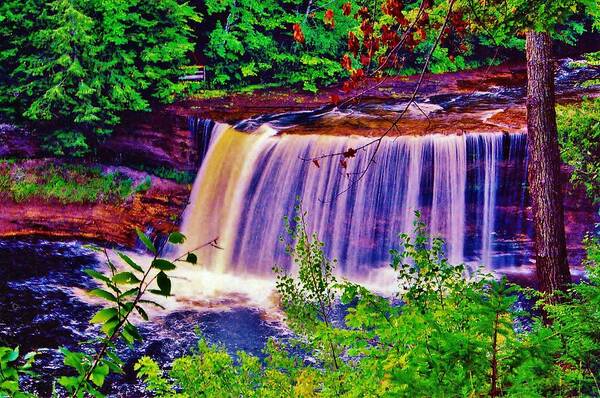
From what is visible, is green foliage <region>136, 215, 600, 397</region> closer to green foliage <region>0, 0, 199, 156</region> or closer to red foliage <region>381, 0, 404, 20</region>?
red foliage <region>381, 0, 404, 20</region>

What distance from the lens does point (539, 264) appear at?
7.10 m

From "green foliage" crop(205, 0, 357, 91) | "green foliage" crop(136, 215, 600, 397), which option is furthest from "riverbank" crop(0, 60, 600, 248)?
"green foliage" crop(136, 215, 600, 397)

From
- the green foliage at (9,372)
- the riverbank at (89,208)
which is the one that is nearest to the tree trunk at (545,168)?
the green foliage at (9,372)

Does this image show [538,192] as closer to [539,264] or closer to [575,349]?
[539,264]

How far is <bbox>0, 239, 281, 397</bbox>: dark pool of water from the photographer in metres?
8.80

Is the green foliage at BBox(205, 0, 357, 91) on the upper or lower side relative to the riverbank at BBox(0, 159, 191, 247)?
upper

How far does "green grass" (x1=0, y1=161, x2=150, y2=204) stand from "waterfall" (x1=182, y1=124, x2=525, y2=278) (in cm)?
188

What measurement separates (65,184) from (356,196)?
668 cm

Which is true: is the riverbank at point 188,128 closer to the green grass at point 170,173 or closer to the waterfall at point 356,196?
the green grass at point 170,173

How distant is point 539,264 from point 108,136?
420 inches

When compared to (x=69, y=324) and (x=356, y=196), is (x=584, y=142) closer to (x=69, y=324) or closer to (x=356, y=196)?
(x=356, y=196)

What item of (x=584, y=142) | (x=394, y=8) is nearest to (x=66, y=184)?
(x=584, y=142)

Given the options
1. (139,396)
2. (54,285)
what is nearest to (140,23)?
(54,285)

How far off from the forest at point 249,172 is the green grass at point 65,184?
0.04m
